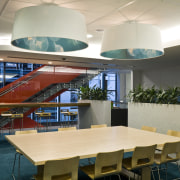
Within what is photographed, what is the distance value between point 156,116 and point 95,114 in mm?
2684

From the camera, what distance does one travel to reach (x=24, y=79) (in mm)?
8578

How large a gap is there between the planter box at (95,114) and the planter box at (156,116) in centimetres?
107

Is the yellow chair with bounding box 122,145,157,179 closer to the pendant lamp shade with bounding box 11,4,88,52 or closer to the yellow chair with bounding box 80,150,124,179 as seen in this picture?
the yellow chair with bounding box 80,150,124,179

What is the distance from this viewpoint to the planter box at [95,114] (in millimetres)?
7184

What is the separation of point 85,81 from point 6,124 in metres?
3.61

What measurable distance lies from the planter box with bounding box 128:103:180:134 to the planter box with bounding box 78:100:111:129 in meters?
1.07

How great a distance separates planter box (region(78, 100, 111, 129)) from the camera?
718 centimetres

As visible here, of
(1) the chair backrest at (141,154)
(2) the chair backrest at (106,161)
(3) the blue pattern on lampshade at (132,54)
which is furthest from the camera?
(3) the blue pattern on lampshade at (132,54)

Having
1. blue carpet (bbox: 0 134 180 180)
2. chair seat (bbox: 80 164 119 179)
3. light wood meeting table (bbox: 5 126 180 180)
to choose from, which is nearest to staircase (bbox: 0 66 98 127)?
blue carpet (bbox: 0 134 180 180)

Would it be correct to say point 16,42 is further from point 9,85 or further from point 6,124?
point 6,124

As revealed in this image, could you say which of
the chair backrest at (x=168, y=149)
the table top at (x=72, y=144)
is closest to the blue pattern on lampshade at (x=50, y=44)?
the table top at (x=72, y=144)

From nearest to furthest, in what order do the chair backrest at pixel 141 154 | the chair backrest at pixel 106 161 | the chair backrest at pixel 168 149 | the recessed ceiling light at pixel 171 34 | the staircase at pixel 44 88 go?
the chair backrest at pixel 106 161 < the chair backrest at pixel 141 154 < the chair backrest at pixel 168 149 < the recessed ceiling light at pixel 171 34 < the staircase at pixel 44 88

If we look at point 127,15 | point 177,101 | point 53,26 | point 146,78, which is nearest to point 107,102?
point 177,101

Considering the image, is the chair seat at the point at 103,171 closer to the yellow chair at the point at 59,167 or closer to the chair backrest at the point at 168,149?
the yellow chair at the point at 59,167
